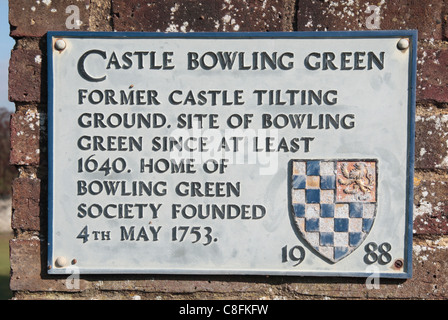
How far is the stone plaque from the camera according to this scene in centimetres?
197

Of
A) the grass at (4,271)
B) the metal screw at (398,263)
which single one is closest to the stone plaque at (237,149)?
the metal screw at (398,263)

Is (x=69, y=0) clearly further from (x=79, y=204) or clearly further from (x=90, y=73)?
(x=79, y=204)

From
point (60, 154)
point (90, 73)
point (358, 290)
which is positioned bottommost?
point (358, 290)

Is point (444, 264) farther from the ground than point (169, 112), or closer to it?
closer to it

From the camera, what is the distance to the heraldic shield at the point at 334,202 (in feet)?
6.49

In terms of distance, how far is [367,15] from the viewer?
200 cm

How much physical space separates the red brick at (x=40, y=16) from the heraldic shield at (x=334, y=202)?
109cm

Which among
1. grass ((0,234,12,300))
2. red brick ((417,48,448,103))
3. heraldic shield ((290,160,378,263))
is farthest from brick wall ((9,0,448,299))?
grass ((0,234,12,300))

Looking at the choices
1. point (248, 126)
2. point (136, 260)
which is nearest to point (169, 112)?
point (248, 126)

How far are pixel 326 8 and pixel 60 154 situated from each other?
124cm

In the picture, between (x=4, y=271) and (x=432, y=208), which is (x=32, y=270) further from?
(x=4, y=271)

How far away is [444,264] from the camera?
2.02m

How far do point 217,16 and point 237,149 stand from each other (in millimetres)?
553

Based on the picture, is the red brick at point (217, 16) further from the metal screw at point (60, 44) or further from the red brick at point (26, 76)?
the red brick at point (26, 76)
